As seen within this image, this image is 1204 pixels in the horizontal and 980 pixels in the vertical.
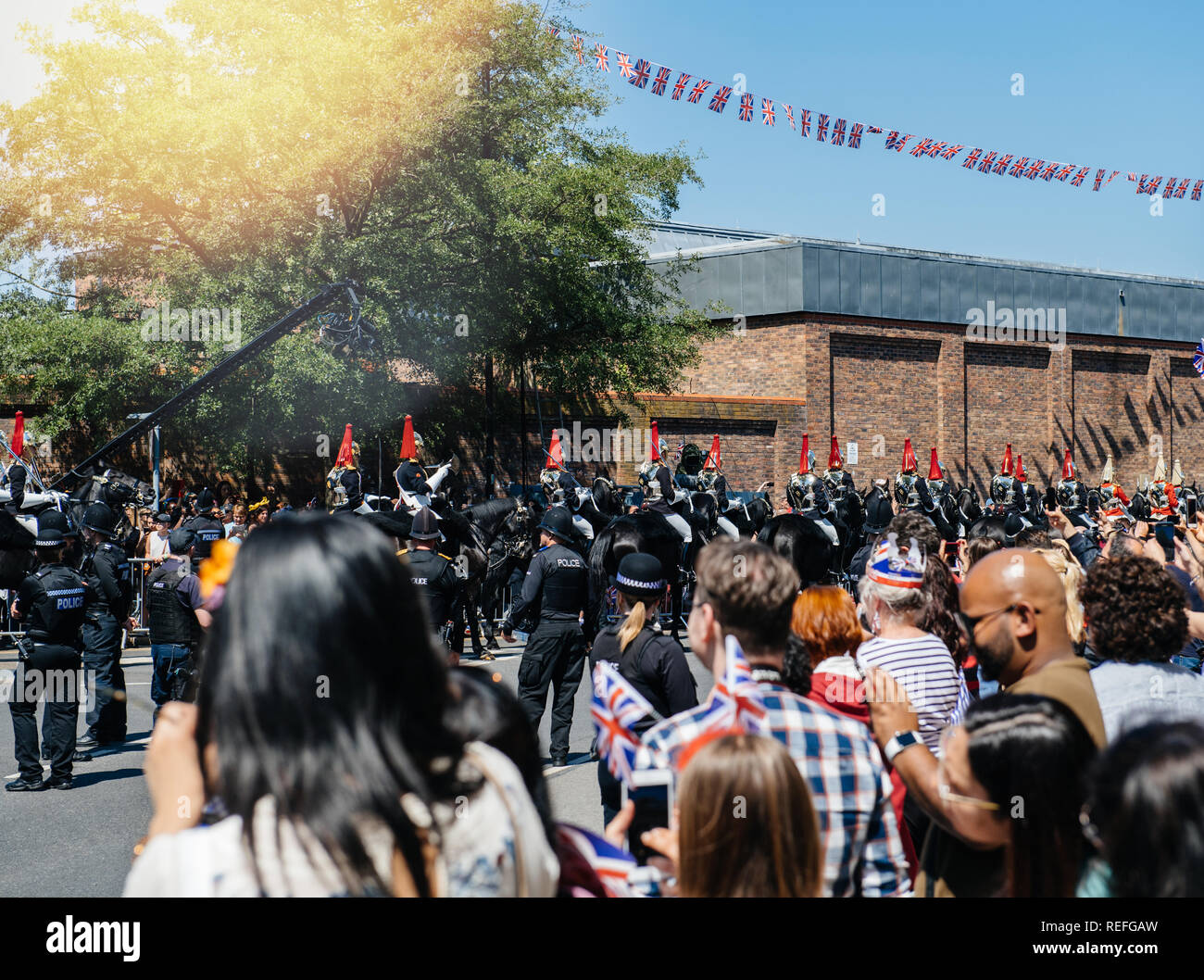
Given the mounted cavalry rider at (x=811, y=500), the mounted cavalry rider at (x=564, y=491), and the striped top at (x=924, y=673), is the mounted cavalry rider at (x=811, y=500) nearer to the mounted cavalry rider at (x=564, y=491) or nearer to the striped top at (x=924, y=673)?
the mounted cavalry rider at (x=564, y=491)

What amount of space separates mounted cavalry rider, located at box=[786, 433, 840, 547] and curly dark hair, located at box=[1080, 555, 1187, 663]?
11936 millimetres

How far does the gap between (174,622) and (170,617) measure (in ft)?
0.15

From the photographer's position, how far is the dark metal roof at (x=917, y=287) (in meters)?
32.2

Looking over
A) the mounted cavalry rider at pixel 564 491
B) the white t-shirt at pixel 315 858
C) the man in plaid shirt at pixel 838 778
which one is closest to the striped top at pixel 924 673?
the man in plaid shirt at pixel 838 778

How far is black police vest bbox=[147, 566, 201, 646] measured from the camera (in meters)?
8.68

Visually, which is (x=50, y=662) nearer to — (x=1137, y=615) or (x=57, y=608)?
(x=57, y=608)

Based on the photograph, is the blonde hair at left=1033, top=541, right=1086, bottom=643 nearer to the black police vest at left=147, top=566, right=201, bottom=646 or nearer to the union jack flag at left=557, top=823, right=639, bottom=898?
the union jack flag at left=557, top=823, right=639, bottom=898

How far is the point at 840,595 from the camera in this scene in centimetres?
415

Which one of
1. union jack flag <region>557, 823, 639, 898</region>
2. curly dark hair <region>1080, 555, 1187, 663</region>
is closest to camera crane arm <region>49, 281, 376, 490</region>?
curly dark hair <region>1080, 555, 1187, 663</region>

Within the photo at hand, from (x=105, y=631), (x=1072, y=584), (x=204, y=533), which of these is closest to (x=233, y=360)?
(x=204, y=533)

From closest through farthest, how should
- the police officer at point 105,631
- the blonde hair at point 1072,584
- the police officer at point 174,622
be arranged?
1. the blonde hair at point 1072,584
2. the police officer at point 174,622
3. the police officer at point 105,631

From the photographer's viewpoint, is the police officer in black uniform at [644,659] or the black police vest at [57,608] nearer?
the police officer in black uniform at [644,659]

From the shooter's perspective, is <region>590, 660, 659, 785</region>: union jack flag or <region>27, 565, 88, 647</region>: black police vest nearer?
<region>590, 660, 659, 785</region>: union jack flag

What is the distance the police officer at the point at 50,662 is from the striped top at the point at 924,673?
20.5 feet
